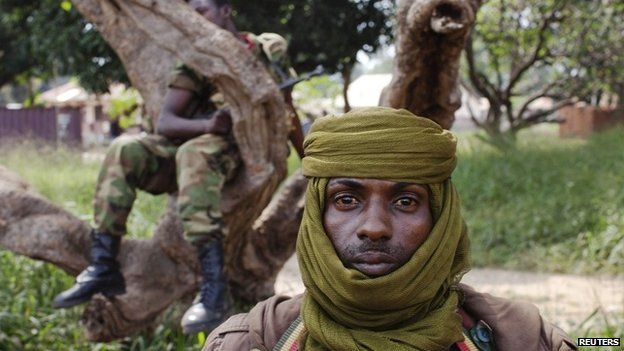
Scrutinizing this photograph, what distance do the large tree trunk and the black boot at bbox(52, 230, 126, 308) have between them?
0.93 ft

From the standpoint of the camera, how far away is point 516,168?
945cm

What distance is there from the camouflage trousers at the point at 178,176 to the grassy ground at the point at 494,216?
0.86m

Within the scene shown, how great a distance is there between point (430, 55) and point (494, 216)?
4.66m

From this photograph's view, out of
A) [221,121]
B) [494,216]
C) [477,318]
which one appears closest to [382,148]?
[477,318]

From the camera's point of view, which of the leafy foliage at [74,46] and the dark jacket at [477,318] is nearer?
the dark jacket at [477,318]

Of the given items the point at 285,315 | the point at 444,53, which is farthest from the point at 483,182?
the point at 285,315

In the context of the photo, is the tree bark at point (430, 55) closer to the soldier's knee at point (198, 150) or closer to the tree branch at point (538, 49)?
the soldier's knee at point (198, 150)

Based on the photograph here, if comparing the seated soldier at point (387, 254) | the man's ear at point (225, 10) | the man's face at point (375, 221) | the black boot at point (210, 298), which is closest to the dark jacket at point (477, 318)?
the seated soldier at point (387, 254)

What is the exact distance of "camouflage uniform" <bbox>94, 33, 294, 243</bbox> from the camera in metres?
3.62

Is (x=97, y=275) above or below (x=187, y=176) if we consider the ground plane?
below

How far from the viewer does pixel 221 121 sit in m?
3.88

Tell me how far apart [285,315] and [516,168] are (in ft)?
26.3

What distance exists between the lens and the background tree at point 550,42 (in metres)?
11.9

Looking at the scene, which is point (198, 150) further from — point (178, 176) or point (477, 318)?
point (477, 318)
